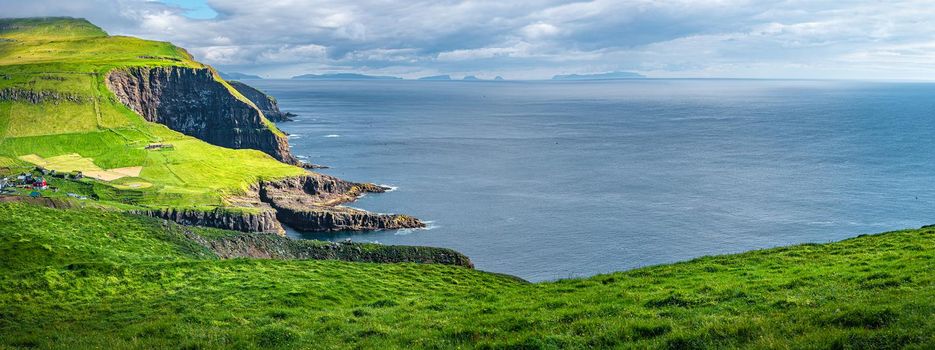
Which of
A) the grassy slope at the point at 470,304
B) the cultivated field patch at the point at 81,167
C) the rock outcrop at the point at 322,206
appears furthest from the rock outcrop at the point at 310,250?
the cultivated field patch at the point at 81,167

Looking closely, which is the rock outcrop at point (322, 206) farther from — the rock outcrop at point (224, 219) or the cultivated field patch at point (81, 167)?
the cultivated field patch at point (81, 167)

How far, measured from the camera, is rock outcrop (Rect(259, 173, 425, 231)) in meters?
138

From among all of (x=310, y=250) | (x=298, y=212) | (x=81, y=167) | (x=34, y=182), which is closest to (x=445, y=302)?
(x=310, y=250)

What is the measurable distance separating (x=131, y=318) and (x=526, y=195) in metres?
135

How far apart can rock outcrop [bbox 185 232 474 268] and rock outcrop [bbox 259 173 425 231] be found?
135 feet

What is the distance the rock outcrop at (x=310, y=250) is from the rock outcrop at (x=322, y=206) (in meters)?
41.1

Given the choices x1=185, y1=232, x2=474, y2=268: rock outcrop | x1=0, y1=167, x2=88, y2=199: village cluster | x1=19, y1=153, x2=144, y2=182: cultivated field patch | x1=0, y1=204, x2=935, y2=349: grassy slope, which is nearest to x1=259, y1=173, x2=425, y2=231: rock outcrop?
x1=19, y1=153, x2=144, y2=182: cultivated field patch

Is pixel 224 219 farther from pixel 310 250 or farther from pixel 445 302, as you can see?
pixel 445 302

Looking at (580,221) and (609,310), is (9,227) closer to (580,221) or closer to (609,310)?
(609,310)

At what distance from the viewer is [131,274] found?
4278cm

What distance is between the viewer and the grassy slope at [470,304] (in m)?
22.2

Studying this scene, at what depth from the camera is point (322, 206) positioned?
156125 mm

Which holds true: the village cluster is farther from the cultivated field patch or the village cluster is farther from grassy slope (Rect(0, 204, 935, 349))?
grassy slope (Rect(0, 204, 935, 349))

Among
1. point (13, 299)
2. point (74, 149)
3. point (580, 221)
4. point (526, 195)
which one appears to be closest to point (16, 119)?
point (74, 149)
